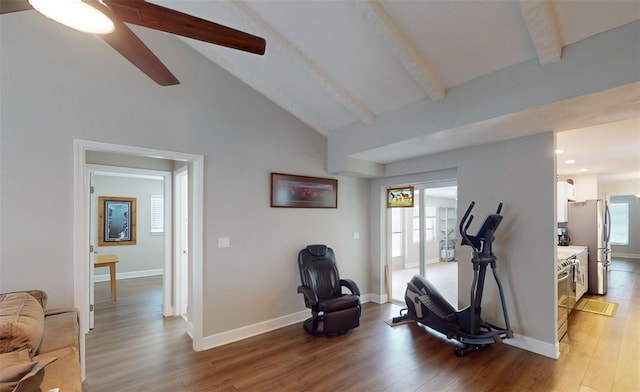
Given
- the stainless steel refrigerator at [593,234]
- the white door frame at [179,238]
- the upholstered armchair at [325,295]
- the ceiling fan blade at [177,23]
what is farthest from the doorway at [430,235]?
the ceiling fan blade at [177,23]

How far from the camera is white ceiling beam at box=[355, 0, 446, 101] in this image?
7.33ft

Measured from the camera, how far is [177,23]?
138 cm

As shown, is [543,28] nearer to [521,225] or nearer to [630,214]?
[521,225]

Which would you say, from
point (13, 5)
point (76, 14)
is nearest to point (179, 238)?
point (13, 5)

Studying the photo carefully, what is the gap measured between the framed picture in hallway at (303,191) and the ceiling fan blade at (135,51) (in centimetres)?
202

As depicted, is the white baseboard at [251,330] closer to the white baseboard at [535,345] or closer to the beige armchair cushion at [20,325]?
the beige armchair cushion at [20,325]

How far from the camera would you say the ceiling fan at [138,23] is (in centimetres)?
123

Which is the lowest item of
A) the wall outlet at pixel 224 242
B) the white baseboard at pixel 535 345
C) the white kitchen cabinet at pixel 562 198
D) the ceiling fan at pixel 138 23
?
the white baseboard at pixel 535 345

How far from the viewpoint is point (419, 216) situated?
4.52m

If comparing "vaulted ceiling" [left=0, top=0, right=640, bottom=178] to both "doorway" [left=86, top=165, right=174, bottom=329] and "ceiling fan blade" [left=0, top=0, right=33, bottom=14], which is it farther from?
"doorway" [left=86, top=165, right=174, bottom=329]

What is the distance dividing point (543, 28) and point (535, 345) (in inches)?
118

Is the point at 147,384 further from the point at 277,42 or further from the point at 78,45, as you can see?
the point at 277,42

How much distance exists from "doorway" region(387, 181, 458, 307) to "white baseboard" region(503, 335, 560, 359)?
1.01 meters

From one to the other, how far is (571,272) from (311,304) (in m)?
3.55
